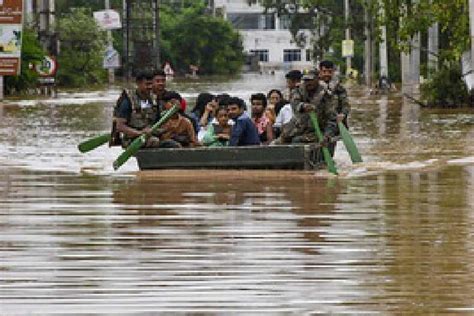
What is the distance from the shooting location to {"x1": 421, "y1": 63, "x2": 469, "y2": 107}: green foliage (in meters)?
41.4

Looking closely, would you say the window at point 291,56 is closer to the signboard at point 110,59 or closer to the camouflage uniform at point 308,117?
the signboard at point 110,59

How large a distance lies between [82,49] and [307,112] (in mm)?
61354

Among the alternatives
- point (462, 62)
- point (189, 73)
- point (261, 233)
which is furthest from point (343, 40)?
point (261, 233)

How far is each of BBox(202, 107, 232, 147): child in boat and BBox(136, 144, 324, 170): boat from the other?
2.84ft

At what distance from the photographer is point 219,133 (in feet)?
66.4

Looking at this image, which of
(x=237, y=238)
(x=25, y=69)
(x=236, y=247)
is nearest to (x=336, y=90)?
(x=237, y=238)

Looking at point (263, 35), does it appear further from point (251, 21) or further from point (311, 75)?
point (311, 75)

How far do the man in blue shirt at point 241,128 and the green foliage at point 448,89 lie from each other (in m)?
22.1

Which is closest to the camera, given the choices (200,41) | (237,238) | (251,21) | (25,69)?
(237,238)

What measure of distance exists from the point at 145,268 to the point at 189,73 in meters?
112

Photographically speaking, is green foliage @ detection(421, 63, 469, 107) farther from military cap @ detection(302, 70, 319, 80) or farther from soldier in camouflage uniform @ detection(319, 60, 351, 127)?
military cap @ detection(302, 70, 319, 80)

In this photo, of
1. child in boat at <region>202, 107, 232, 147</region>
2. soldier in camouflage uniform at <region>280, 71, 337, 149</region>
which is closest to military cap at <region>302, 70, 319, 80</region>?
soldier in camouflage uniform at <region>280, 71, 337, 149</region>

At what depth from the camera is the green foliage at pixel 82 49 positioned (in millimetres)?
75312

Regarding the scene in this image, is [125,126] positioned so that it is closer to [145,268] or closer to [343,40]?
[145,268]
